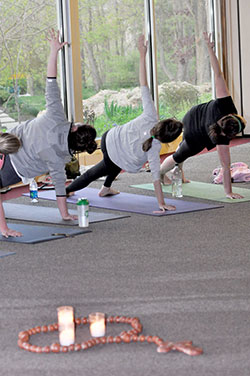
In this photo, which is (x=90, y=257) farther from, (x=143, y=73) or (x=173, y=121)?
(x=143, y=73)

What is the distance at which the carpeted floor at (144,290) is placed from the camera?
2.37 meters

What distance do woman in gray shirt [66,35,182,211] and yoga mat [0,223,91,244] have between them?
0.76 meters

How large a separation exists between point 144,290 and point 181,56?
6.52m

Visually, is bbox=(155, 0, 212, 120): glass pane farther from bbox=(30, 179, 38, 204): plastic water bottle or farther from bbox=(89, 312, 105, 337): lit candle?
bbox=(89, 312, 105, 337): lit candle

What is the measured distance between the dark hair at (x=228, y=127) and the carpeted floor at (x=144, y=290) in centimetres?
58

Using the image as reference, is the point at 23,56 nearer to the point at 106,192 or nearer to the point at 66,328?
the point at 106,192

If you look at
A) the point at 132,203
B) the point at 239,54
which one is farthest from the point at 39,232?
the point at 239,54

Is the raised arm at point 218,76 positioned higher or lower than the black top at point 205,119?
higher

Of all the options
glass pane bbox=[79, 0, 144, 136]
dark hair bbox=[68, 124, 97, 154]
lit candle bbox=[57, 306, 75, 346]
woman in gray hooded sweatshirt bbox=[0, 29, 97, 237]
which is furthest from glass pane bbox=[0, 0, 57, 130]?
lit candle bbox=[57, 306, 75, 346]

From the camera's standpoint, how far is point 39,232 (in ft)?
14.2

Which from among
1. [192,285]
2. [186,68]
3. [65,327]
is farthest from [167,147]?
[65,327]

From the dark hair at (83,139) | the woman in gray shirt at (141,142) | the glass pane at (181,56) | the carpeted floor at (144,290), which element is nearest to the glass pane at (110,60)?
the glass pane at (181,56)

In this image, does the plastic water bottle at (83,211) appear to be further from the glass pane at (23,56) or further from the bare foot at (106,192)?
the glass pane at (23,56)

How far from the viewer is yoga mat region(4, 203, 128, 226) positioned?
468 cm
